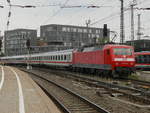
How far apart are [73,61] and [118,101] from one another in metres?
22.9

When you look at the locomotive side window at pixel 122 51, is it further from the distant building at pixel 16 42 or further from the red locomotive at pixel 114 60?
the distant building at pixel 16 42

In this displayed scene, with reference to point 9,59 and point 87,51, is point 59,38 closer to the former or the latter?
point 9,59

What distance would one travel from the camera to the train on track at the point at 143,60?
37344 mm

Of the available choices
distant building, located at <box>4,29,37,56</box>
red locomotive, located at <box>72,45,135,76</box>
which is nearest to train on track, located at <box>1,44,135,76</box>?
red locomotive, located at <box>72,45,135,76</box>

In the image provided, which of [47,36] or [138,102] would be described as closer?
[138,102]

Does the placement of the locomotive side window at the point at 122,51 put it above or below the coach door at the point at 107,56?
above

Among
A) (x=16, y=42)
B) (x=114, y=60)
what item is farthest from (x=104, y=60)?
(x=16, y=42)

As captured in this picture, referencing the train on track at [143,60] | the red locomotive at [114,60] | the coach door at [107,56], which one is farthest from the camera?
the train on track at [143,60]

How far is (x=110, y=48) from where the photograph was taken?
24062 mm

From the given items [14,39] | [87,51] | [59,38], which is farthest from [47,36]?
[87,51]

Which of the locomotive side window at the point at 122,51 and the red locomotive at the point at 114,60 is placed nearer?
the red locomotive at the point at 114,60

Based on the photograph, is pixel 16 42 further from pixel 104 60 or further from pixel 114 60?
pixel 114 60

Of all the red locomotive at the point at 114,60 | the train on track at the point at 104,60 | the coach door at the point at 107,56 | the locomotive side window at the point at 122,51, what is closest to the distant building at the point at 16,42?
the train on track at the point at 104,60

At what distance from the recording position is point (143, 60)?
124 feet
